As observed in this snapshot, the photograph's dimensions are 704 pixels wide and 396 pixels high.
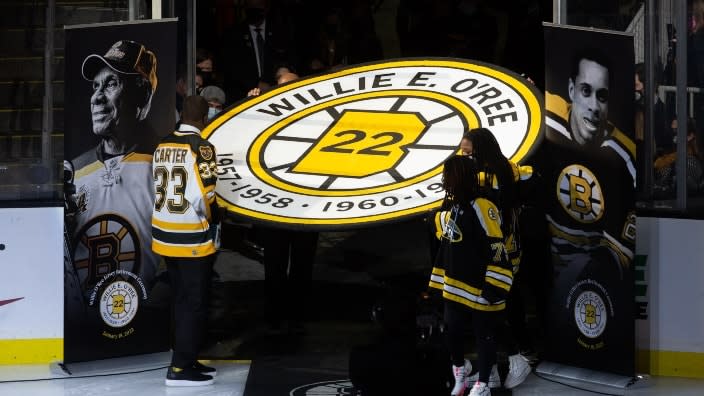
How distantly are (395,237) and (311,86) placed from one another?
2.99 metres

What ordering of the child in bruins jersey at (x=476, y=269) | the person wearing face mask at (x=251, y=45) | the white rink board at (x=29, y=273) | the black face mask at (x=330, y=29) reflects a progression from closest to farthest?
the child in bruins jersey at (x=476, y=269) → the white rink board at (x=29, y=273) → the person wearing face mask at (x=251, y=45) → the black face mask at (x=330, y=29)

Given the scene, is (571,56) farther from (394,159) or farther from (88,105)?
(88,105)

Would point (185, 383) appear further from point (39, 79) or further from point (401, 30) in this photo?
point (401, 30)

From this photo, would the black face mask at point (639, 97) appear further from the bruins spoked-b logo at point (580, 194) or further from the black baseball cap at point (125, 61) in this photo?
the black baseball cap at point (125, 61)

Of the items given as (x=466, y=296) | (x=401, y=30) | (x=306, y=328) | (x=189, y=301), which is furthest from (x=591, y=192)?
(x=401, y=30)

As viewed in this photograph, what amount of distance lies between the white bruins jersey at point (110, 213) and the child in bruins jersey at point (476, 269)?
2.13 m

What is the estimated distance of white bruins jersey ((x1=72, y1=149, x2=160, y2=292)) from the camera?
8844 millimetres

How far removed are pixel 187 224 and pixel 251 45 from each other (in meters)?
3.41

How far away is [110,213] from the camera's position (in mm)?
8883

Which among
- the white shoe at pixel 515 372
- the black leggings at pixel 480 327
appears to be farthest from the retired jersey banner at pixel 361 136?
the white shoe at pixel 515 372

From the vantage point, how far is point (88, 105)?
883 cm

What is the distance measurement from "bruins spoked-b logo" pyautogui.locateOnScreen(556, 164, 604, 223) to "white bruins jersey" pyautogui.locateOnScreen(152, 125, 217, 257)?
215cm

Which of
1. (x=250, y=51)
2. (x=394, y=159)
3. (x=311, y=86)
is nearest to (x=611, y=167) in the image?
(x=394, y=159)

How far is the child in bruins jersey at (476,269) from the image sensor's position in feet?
25.4
